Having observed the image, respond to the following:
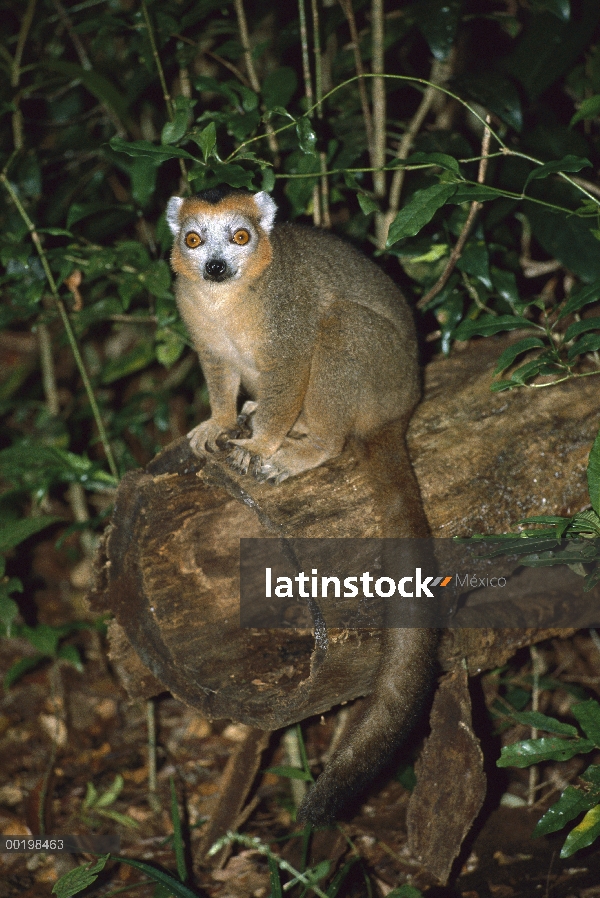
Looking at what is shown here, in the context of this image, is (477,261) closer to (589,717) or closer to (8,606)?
(589,717)

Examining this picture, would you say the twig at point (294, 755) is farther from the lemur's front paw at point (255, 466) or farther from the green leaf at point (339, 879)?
the lemur's front paw at point (255, 466)

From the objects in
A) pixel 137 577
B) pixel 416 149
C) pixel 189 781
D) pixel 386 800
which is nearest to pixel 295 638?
→ pixel 137 577

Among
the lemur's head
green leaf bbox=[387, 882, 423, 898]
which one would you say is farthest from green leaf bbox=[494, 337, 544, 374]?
green leaf bbox=[387, 882, 423, 898]

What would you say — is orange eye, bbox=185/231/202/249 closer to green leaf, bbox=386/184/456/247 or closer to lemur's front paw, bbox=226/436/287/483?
lemur's front paw, bbox=226/436/287/483

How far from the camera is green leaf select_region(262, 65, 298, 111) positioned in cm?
479

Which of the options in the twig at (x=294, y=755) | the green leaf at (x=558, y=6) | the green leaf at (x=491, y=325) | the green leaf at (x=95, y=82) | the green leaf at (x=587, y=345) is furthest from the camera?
the twig at (x=294, y=755)

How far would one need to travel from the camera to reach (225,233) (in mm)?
4285

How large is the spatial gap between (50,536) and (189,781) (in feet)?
11.5

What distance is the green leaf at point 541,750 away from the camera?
338 cm

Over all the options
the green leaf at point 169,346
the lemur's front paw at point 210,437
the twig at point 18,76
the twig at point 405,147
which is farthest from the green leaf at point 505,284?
the twig at point 18,76

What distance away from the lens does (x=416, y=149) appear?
530cm

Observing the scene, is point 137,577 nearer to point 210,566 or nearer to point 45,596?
point 210,566

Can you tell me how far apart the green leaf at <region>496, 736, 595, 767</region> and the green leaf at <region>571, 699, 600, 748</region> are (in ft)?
0.14

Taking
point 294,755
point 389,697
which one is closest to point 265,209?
point 389,697
